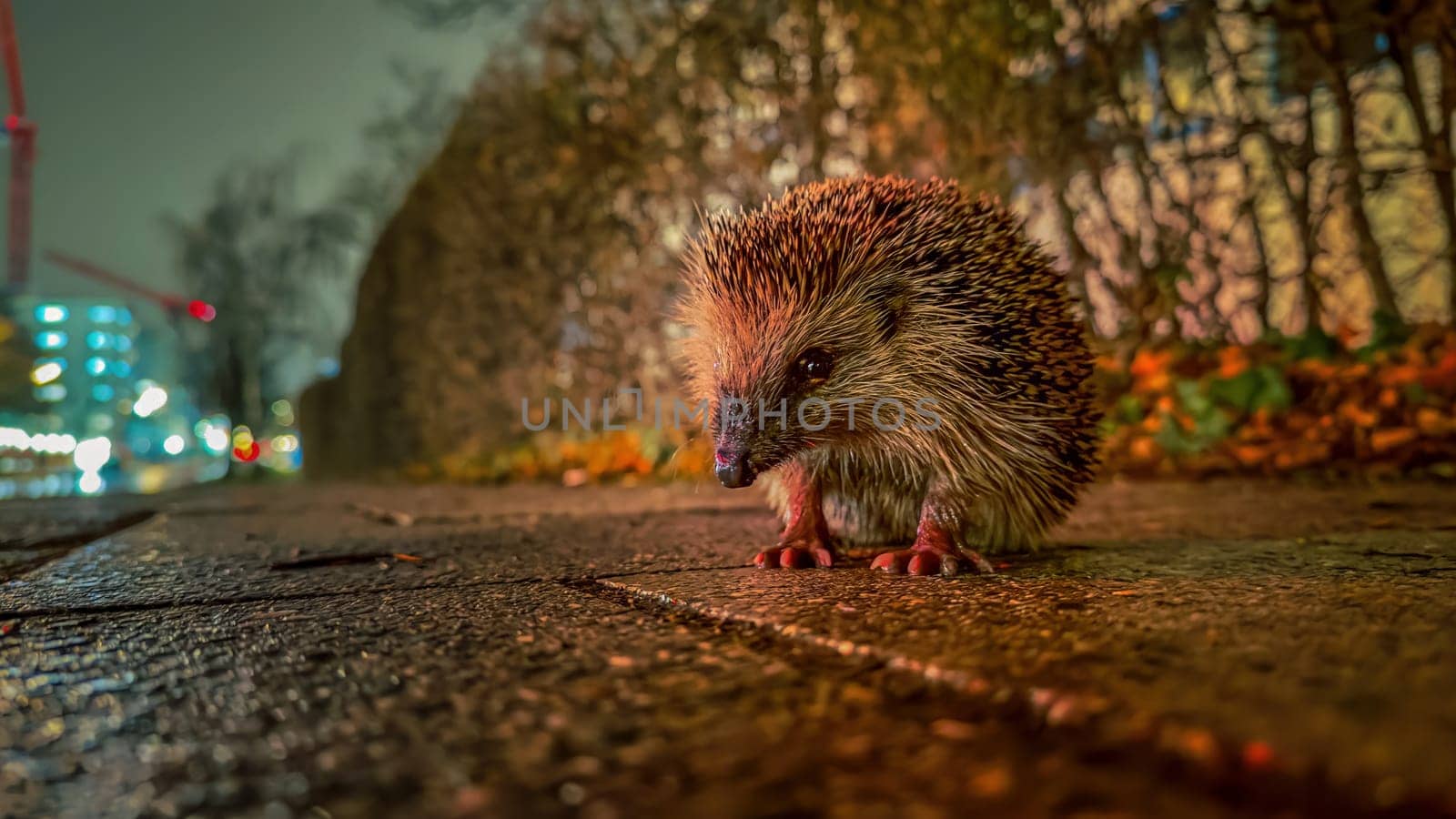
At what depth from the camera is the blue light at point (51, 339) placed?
39000 millimetres

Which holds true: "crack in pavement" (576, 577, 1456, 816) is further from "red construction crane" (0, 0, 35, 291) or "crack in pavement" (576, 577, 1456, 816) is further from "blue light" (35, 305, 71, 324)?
"blue light" (35, 305, 71, 324)

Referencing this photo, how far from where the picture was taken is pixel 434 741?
1.04 m

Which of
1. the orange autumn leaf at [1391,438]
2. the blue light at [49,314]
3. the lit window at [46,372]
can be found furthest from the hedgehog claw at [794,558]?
the blue light at [49,314]

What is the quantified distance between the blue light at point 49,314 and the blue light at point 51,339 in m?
0.63

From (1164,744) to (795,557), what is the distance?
1.70 meters

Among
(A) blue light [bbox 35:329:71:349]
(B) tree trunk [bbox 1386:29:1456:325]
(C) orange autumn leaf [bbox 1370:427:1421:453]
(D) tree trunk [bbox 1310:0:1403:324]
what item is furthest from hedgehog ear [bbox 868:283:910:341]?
(A) blue light [bbox 35:329:71:349]

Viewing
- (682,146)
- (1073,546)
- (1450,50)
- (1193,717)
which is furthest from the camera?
(682,146)

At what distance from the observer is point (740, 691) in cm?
118

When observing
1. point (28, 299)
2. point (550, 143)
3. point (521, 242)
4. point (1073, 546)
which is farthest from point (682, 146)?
point (28, 299)

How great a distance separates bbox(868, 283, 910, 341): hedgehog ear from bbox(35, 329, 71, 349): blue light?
44.7m

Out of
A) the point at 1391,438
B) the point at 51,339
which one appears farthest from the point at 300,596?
the point at 51,339

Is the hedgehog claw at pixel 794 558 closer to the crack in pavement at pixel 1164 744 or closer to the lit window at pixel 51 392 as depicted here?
the crack in pavement at pixel 1164 744

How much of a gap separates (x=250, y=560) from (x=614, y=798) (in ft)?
7.66

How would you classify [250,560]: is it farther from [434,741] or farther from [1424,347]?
[1424,347]
